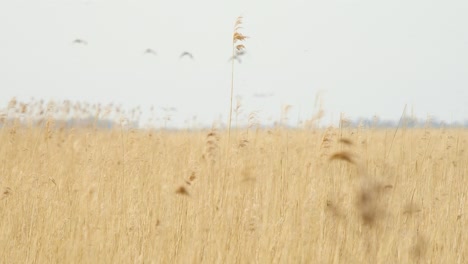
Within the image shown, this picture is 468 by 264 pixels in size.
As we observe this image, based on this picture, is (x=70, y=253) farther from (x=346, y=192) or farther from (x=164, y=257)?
(x=346, y=192)

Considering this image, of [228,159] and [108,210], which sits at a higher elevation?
[228,159]

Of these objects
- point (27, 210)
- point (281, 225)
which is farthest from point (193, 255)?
point (27, 210)

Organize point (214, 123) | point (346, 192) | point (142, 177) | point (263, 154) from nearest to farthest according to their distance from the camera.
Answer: point (214, 123), point (346, 192), point (142, 177), point (263, 154)

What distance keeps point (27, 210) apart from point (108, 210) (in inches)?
25.1

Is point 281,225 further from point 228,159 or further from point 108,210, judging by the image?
point 108,210

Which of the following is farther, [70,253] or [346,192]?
[346,192]

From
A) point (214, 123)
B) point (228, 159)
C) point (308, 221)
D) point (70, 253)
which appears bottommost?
point (70, 253)

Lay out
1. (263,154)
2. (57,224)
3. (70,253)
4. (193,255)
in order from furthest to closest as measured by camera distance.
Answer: (263,154) < (57,224) < (70,253) < (193,255)

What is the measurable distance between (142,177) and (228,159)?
98 cm

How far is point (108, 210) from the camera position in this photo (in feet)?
11.9

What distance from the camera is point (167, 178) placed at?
477 centimetres

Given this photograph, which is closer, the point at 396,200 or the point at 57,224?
the point at 57,224

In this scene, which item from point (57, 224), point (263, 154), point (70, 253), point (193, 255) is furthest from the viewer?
point (263, 154)

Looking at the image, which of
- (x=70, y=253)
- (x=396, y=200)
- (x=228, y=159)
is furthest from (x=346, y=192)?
(x=70, y=253)
